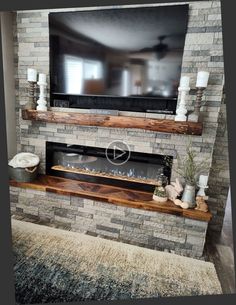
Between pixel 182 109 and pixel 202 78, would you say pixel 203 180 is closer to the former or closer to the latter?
pixel 182 109

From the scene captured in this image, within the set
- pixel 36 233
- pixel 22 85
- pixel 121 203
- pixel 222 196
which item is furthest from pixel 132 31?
pixel 36 233

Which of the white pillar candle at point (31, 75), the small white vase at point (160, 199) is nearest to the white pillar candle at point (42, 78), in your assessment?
the white pillar candle at point (31, 75)

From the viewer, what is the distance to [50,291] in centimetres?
157

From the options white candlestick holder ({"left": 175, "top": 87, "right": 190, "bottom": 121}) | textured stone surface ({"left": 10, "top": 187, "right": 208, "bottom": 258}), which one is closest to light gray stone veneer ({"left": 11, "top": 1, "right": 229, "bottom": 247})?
textured stone surface ({"left": 10, "top": 187, "right": 208, "bottom": 258})

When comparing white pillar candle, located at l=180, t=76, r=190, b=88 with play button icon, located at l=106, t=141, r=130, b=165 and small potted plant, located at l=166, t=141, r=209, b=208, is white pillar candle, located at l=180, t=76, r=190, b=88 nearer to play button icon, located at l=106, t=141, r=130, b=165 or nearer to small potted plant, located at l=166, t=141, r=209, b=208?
small potted plant, located at l=166, t=141, r=209, b=208

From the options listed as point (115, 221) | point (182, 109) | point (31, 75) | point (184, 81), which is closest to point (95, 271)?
point (115, 221)

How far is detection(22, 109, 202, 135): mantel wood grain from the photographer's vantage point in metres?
2.06

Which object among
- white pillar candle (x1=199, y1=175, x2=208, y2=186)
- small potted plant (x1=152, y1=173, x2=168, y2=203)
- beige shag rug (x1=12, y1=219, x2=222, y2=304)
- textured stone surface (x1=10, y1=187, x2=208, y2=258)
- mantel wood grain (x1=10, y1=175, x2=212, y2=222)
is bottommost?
beige shag rug (x1=12, y1=219, x2=222, y2=304)

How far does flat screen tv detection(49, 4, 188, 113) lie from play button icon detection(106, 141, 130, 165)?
1.25 ft

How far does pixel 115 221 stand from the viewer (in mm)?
2246

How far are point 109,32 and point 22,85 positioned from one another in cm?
112

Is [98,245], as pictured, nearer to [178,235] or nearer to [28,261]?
[28,261]

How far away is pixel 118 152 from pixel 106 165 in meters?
0.23

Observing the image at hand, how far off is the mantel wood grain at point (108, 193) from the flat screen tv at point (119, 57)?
2.74 feet
